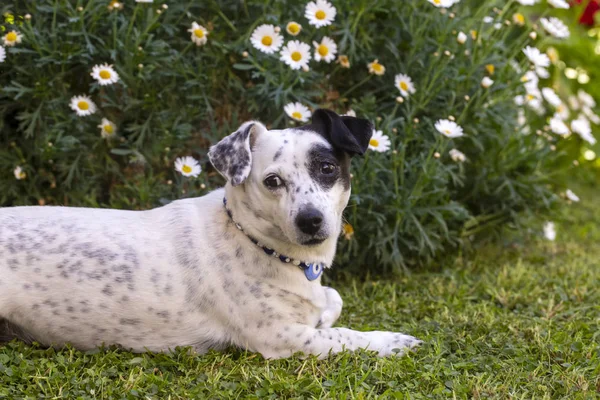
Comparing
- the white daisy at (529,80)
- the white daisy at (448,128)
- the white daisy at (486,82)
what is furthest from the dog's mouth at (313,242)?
the white daisy at (529,80)

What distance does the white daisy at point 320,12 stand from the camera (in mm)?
4289

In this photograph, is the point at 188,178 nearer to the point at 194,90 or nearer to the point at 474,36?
the point at 194,90

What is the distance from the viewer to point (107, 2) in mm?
4207

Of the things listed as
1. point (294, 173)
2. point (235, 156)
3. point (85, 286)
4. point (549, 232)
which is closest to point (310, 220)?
point (294, 173)

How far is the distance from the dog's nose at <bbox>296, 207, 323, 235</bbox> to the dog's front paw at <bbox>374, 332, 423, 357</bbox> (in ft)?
2.36

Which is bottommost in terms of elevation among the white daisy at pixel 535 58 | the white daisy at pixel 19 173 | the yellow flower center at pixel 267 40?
the white daisy at pixel 19 173

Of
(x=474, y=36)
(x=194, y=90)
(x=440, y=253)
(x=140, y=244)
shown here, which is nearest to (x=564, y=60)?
(x=474, y=36)

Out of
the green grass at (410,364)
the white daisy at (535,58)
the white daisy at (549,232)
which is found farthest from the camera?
the white daisy at (549,232)

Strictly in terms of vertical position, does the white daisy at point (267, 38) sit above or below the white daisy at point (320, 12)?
below

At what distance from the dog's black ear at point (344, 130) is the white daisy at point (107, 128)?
59.4 inches

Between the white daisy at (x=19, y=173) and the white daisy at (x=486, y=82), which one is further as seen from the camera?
the white daisy at (x=486, y=82)

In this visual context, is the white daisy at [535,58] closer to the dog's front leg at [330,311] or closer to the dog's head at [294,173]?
the dog's head at [294,173]

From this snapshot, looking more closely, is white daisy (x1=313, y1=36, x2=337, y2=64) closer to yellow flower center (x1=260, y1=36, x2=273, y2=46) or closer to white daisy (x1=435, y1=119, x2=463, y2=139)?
yellow flower center (x1=260, y1=36, x2=273, y2=46)

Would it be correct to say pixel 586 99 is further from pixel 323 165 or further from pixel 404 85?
pixel 323 165
